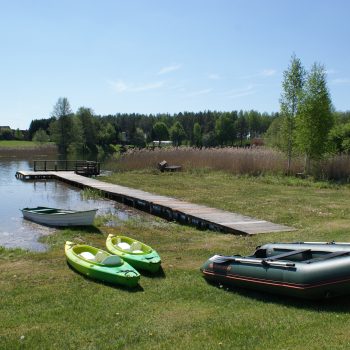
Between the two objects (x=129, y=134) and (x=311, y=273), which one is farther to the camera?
(x=129, y=134)

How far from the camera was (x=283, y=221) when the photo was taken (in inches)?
520

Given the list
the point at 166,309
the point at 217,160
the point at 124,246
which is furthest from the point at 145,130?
the point at 166,309

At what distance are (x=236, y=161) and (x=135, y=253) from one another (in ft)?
63.3

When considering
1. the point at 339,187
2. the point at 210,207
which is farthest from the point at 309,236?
the point at 339,187

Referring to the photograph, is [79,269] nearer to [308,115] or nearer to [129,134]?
[308,115]

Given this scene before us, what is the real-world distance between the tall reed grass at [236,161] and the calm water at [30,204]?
6.65 m

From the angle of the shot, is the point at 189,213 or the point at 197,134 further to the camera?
the point at 197,134

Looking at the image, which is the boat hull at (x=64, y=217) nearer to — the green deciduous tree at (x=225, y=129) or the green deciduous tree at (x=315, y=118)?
the green deciduous tree at (x=315, y=118)

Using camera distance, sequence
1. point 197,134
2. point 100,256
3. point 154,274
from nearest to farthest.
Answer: point 154,274 < point 100,256 < point 197,134

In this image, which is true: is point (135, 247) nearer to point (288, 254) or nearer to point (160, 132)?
point (288, 254)

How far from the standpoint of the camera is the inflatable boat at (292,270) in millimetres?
5973

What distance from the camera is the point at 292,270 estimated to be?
6.27 meters

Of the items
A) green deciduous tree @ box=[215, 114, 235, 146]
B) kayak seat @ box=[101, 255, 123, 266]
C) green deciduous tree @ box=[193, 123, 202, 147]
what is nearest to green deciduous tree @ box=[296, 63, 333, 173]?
kayak seat @ box=[101, 255, 123, 266]

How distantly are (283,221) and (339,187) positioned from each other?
30.5 ft
